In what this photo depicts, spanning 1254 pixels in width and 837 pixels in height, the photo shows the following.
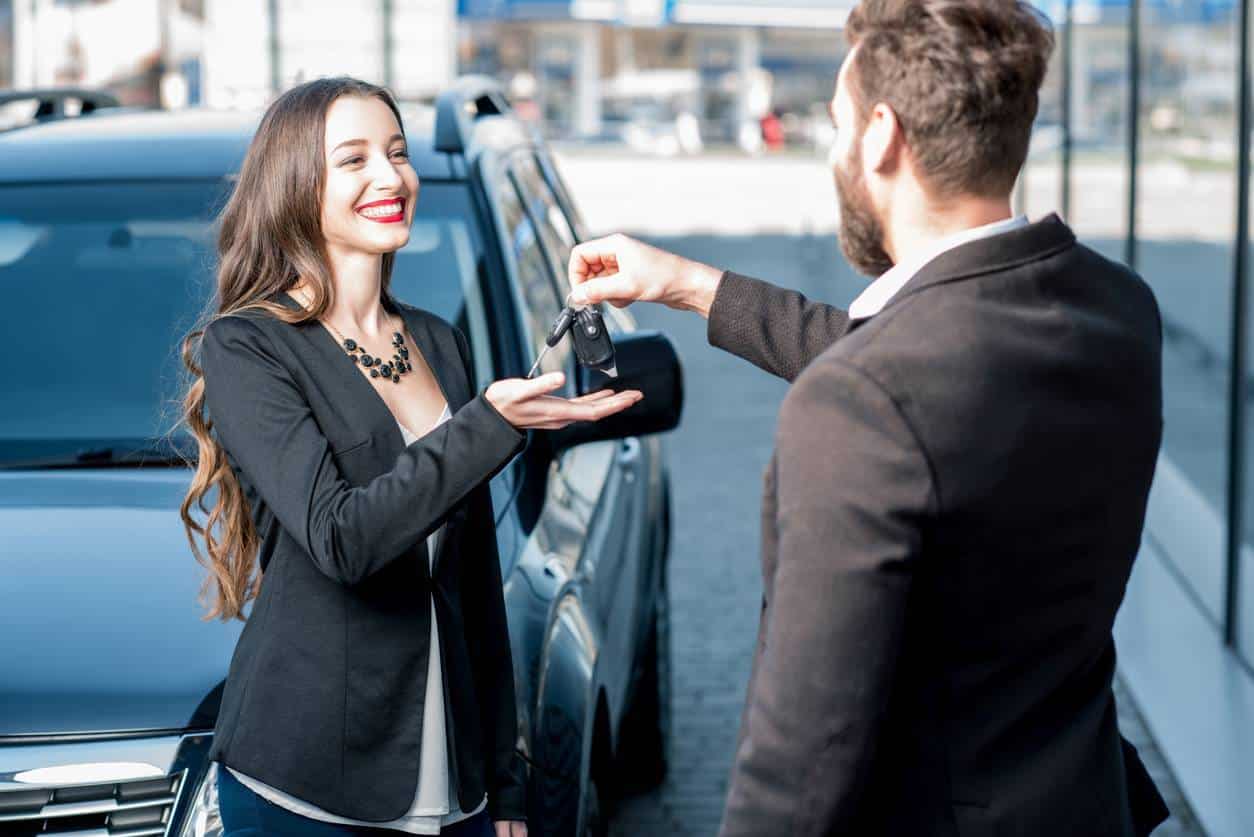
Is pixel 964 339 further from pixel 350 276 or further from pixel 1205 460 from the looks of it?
pixel 1205 460

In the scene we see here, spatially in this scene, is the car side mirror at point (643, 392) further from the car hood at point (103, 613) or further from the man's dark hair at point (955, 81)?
the man's dark hair at point (955, 81)

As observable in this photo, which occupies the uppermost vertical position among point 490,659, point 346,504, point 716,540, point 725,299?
point 725,299

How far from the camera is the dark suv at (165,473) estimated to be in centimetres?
252

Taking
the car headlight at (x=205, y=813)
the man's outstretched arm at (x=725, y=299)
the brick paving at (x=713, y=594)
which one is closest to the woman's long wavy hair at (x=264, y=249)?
the car headlight at (x=205, y=813)

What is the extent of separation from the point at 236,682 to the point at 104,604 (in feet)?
1.57

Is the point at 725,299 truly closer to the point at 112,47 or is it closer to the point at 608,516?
the point at 608,516

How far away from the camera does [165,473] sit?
3316 mm

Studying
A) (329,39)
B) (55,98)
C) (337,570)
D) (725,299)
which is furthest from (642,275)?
(329,39)

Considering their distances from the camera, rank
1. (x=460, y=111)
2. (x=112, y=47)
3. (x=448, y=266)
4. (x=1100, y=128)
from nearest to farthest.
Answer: (x=448, y=266), (x=460, y=111), (x=1100, y=128), (x=112, y=47)

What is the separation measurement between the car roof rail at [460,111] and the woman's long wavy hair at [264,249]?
49.8 inches

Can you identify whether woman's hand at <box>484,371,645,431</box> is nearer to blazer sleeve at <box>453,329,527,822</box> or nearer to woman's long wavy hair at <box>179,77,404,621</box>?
blazer sleeve at <box>453,329,527,822</box>

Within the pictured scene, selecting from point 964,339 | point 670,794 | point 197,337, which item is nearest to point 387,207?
point 197,337

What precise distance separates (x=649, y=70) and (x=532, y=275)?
221 ft

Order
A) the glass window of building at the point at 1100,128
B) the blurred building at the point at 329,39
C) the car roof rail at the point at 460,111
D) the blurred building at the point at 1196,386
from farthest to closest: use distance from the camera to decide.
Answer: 1. the blurred building at the point at 329,39
2. the glass window of building at the point at 1100,128
3. the blurred building at the point at 1196,386
4. the car roof rail at the point at 460,111
